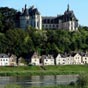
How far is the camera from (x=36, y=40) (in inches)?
3807

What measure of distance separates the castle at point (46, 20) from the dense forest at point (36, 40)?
2.97 metres

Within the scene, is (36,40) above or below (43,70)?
above

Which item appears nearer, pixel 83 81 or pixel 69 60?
pixel 83 81

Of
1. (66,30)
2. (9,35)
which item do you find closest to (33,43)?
(9,35)

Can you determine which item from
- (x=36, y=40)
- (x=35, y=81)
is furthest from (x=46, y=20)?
(x=35, y=81)

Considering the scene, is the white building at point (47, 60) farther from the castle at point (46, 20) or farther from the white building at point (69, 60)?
the castle at point (46, 20)

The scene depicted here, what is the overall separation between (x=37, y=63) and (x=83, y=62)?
8.77 meters

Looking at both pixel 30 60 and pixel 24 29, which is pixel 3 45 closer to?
pixel 30 60

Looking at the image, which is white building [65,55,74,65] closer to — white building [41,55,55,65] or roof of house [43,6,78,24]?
white building [41,55,55,65]

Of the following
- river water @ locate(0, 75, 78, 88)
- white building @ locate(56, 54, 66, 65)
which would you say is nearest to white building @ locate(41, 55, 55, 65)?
white building @ locate(56, 54, 66, 65)

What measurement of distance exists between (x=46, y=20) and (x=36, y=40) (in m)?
14.5

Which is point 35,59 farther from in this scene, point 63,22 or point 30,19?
point 63,22

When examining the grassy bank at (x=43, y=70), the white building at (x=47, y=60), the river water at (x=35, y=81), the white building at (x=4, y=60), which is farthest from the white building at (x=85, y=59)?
the river water at (x=35, y=81)

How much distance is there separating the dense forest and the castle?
2.97 metres
